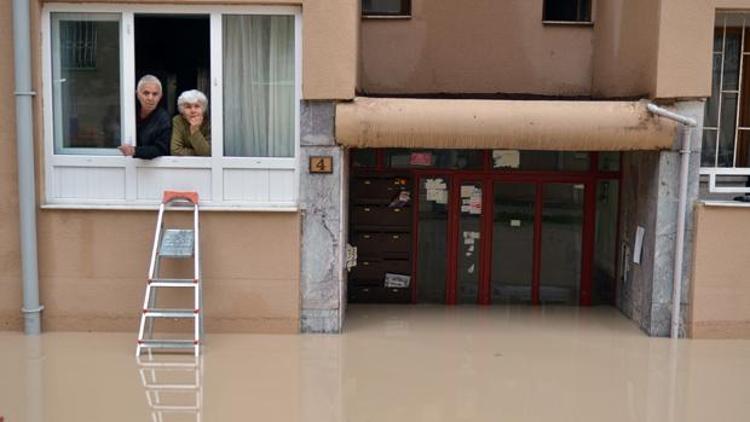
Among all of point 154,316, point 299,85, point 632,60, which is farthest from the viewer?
point 632,60

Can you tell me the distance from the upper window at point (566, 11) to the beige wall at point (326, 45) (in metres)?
3.38

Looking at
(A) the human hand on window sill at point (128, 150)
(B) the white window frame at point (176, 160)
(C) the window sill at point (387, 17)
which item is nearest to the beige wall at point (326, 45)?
(B) the white window frame at point (176, 160)

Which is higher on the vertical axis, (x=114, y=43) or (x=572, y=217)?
(x=114, y=43)

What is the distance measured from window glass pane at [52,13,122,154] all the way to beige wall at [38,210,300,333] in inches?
33.9

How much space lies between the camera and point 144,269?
8.41 metres

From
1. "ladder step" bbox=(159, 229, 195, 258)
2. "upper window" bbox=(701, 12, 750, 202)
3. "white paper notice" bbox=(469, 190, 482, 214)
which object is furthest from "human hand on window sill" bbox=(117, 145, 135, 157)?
"upper window" bbox=(701, 12, 750, 202)

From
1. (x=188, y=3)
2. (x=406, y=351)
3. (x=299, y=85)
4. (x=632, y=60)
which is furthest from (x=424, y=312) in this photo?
(x=188, y=3)

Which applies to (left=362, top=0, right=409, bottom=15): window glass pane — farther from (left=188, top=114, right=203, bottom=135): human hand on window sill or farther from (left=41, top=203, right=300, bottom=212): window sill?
(left=41, top=203, right=300, bottom=212): window sill

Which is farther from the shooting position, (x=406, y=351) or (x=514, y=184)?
(x=514, y=184)

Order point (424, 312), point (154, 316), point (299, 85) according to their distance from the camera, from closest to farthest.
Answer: point (154, 316) < point (299, 85) < point (424, 312)

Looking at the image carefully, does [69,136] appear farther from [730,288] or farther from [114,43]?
[730,288]

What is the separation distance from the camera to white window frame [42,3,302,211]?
27.3 feet

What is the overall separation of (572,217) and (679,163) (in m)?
1.98

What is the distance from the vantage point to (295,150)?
847 cm
